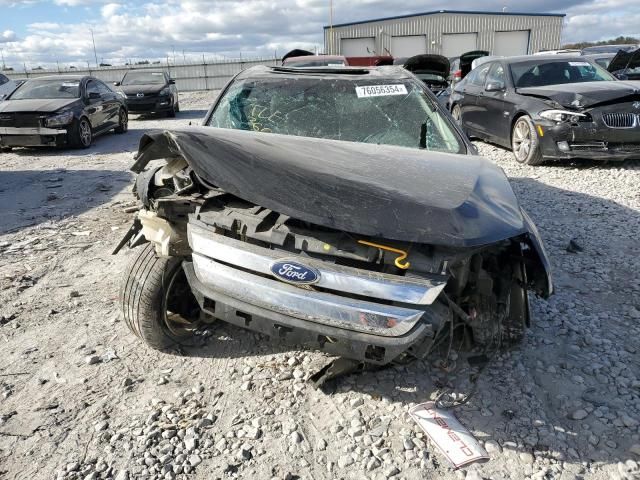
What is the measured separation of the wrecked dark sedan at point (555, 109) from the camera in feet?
22.0

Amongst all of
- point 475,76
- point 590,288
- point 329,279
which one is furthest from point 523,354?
point 475,76

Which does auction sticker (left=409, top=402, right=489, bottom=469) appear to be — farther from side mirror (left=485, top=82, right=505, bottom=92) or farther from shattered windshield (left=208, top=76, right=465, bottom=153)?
side mirror (left=485, top=82, right=505, bottom=92)

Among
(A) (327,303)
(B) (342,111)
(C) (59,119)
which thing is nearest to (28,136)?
(C) (59,119)

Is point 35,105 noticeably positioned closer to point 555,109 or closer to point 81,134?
point 81,134

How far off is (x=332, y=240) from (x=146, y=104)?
49.1ft

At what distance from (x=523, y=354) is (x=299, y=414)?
139 cm

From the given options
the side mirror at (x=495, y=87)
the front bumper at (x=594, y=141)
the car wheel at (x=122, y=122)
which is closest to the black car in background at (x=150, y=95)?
the car wheel at (x=122, y=122)

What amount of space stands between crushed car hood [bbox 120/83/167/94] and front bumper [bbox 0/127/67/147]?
6284 millimetres

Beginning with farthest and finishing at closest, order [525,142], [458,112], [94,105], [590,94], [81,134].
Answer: [94,105] < [81,134] < [458,112] < [525,142] < [590,94]

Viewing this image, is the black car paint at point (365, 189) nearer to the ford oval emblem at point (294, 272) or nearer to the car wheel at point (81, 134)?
the ford oval emblem at point (294, 272)

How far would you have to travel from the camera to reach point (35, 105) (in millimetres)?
9617

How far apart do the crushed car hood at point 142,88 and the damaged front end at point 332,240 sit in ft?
46.2

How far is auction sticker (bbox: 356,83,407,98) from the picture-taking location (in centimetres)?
372

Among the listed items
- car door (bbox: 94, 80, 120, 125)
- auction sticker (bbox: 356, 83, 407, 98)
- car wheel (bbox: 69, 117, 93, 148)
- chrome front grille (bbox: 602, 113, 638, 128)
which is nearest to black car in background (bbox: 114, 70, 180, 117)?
car door (bbox: 94, 80, 120, 125)
